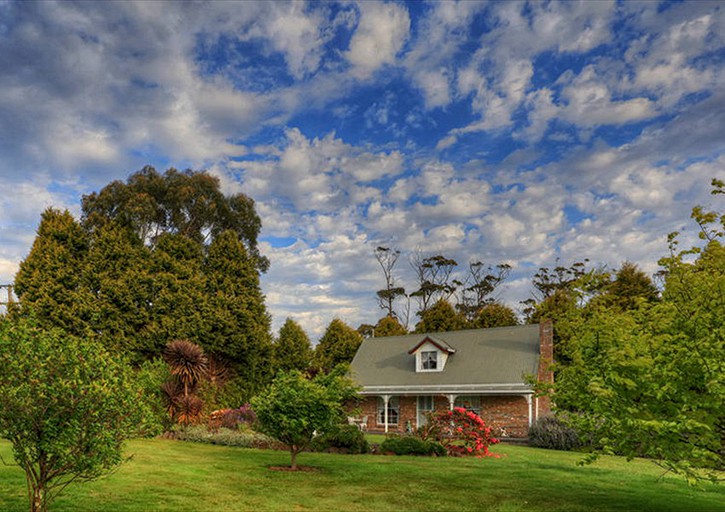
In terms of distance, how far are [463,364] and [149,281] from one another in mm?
20183

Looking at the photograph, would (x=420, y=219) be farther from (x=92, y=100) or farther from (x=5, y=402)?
(x=5, y=402)

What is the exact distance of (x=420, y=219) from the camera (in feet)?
105

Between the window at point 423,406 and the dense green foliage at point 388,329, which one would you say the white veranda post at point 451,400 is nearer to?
the window at point 423,406

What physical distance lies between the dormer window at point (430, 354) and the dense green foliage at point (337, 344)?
10.4 metres

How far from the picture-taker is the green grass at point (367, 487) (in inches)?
406

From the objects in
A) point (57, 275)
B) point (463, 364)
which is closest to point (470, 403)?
point (463, 364)

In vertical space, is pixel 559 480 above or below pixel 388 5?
below

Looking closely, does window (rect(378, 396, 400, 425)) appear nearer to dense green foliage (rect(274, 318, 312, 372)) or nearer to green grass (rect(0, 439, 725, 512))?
dense green foliage (rect(274, 318, 312, 372))

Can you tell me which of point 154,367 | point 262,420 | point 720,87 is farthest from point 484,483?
point 154,367

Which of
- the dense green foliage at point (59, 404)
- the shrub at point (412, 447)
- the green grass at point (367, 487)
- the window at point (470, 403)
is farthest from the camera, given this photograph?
the window at point (470, 403)

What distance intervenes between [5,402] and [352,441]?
1520 centimetres

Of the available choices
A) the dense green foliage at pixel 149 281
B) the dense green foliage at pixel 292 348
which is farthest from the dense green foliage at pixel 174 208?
the dense green foliage at pixel 292 348

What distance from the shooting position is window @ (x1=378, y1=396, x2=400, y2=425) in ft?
109

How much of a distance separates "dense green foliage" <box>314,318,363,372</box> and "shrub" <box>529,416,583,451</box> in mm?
20427
